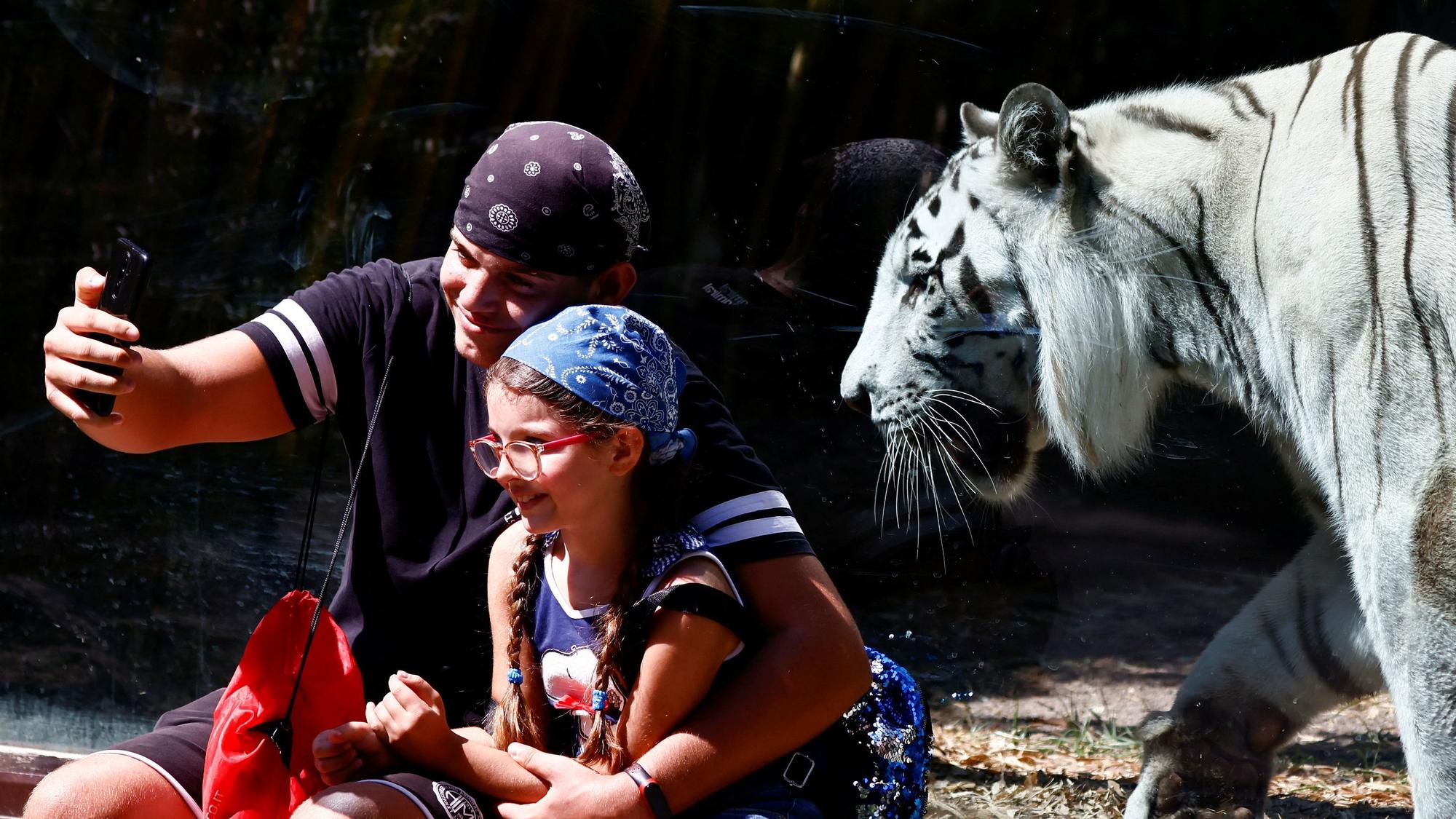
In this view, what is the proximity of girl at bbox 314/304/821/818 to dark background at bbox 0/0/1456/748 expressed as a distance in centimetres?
124

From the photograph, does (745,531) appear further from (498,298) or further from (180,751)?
(180,751)

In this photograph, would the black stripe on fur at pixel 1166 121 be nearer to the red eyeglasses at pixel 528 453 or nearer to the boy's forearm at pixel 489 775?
the red eyeglasses at pixel 528 453

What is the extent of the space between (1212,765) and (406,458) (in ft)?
5.85

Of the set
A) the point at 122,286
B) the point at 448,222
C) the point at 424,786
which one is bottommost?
the point at 424,786

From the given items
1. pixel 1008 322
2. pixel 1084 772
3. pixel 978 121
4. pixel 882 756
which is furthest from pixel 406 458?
pixel 1084 772

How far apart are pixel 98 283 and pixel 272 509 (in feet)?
5.66

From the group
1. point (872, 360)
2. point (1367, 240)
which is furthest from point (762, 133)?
point (1367, 240)

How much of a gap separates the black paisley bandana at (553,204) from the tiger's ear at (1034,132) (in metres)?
0.83

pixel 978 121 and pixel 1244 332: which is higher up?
pixel 978 121

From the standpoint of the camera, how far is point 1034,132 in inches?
93.8

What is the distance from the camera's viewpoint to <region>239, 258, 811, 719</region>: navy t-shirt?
202cm

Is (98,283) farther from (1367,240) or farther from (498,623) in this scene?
(1367,240)

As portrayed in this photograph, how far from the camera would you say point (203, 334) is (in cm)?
332

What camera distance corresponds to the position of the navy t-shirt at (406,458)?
6.61ft
